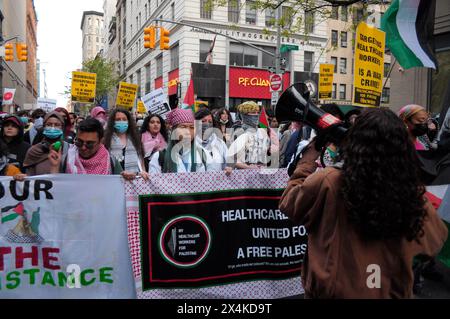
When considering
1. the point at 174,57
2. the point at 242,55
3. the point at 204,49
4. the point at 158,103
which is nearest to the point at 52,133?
the point at 158,103

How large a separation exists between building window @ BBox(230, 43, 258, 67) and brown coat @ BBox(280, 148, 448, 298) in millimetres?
30068

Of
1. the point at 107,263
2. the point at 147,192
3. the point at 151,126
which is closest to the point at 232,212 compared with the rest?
the point at 147,192

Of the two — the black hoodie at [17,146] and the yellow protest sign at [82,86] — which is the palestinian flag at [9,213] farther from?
the yellow protest sign at [82,86]

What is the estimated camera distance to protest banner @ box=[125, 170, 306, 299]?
12.1 feet

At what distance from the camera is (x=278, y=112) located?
8.39 ft

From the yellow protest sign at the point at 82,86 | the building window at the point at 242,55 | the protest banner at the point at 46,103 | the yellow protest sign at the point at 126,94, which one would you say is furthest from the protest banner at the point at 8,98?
the building window at the point at 242,55

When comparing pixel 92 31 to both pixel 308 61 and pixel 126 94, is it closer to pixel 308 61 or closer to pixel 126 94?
pixel 308 61

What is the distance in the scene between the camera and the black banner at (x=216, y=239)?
3.69 meters

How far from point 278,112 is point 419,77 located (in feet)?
33.4

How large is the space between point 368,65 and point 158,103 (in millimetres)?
4218

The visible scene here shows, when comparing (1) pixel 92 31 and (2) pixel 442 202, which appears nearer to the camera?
(2) pixel 442 202

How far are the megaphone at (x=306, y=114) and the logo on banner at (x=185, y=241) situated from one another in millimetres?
1582

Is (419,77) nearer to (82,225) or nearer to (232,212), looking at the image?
(232,212)

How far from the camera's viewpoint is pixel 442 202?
13.1 feet
